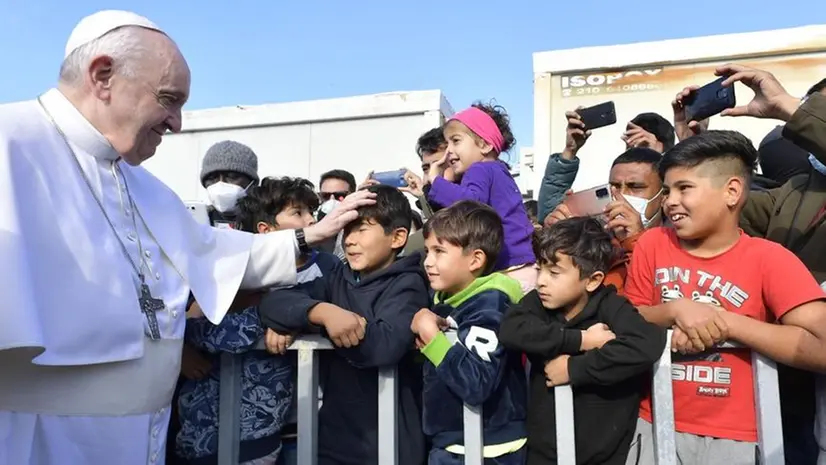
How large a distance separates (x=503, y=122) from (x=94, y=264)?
2.51 meters

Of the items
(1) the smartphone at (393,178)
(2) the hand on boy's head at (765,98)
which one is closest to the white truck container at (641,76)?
(1) the smartphone at (393,178)

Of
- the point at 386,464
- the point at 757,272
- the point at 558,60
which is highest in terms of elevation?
the point at 558,60

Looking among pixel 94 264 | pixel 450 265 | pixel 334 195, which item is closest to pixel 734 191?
pixel 450 265

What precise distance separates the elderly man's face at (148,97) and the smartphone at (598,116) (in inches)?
94.0

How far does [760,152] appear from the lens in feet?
11.9

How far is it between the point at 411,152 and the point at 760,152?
463cm

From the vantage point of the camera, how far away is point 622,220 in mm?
2738

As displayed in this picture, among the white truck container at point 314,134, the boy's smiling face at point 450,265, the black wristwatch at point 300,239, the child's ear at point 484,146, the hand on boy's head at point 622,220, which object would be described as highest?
the white truck container at point 314,134

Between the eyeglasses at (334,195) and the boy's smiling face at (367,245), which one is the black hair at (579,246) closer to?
the boy's smiling face at (367,245)

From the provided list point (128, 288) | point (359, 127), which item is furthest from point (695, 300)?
point (359, 127)

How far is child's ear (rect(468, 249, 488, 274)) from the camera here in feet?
8.01

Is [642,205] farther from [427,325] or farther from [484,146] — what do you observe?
[427,325]

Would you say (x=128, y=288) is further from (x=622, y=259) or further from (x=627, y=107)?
(x=627, y=107)

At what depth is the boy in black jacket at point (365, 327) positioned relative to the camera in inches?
88.1
